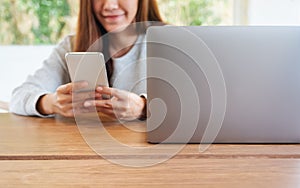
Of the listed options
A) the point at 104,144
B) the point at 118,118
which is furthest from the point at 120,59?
the point at 104,144

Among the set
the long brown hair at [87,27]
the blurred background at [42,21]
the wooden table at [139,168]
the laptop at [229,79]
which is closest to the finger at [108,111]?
the wooden table at [139,168]

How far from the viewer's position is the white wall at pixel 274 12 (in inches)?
90.6

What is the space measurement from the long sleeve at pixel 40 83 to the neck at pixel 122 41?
179 mm

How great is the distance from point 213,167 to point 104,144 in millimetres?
263

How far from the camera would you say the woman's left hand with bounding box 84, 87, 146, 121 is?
1.07 metres

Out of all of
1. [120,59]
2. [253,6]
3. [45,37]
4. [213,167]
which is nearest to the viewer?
[213,167]

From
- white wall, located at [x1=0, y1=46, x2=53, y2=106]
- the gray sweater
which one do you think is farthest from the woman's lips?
white wall, located at [x1=0, y1=46, x2=53, y2=106]

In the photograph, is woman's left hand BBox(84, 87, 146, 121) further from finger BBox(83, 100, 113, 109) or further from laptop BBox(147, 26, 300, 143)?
laptop BBox(147, 26, 300, 143)

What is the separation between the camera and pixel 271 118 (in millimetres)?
815

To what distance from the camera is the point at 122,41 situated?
1714 millimetres

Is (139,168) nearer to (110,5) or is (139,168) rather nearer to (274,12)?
(110,5)

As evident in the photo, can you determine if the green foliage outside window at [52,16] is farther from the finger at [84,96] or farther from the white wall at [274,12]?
the finger at [84,96]

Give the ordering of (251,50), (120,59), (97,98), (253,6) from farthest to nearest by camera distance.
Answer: (253,6) → (120,59) → (97,98) → (251,50)

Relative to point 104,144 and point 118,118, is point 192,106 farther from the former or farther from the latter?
point 118,118
